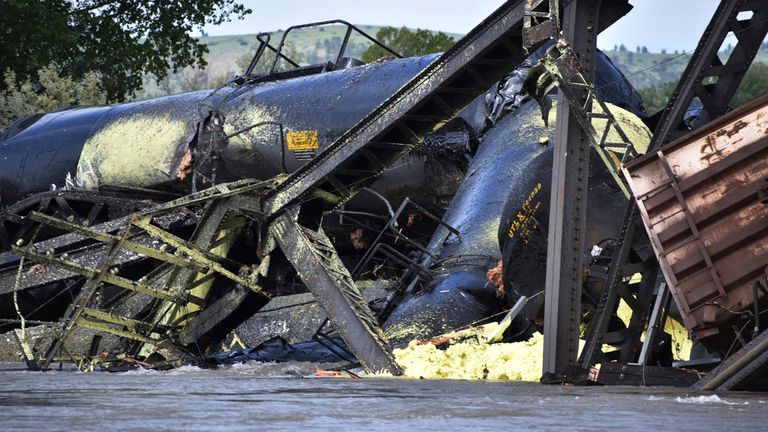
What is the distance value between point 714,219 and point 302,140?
1010 cm

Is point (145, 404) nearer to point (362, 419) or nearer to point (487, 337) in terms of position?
point (362, 419)

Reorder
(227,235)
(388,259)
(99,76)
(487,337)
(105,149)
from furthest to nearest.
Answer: (99,76)
(105,149)
(388,259)
(227,235)
(487,337)

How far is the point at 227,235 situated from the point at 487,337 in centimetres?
359

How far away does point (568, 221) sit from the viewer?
36.3 feet

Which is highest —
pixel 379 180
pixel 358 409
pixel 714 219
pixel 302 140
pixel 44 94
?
pixel 44 94

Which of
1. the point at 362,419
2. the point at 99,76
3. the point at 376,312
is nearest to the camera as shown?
the point at 362,419

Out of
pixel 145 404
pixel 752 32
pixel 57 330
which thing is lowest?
pixel 57 330

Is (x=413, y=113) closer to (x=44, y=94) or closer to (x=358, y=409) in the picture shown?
(x=358, y=409)

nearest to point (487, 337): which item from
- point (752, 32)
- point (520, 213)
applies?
point (520, 213)

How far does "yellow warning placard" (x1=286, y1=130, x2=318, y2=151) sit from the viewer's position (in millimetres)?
18891

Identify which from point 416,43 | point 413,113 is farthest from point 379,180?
point 416,43

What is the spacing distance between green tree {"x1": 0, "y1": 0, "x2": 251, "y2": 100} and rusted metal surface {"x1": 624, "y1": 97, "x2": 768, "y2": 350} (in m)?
30.6

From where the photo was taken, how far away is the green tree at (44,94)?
38344 mm

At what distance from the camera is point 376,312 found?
1630 centimetres
